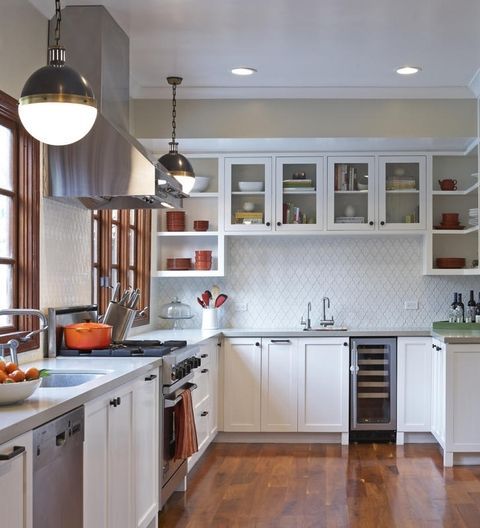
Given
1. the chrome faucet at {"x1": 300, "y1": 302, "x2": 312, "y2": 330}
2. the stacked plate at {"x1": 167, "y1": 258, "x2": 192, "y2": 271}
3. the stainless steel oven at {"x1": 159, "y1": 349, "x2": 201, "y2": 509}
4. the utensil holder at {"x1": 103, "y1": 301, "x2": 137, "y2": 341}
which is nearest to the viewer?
the stainless steel oven at {"x1": 159, "y1": 349, "x2": 201, "y2": 509}

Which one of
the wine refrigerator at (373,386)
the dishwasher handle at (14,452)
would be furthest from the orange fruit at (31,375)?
the wine refrigerator at (373,386)

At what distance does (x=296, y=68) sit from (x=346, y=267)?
2132 mm

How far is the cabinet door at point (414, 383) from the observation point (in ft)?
20.8

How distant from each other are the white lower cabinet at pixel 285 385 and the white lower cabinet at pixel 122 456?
2.28 metres

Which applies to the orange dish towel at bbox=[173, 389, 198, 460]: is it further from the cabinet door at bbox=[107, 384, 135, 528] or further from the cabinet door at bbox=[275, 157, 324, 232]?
the cabinet door at bbox=[275, 157, 324, 232]

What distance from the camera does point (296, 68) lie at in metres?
5.38

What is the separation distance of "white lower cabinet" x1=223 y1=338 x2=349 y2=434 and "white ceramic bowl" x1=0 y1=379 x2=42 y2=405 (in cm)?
383

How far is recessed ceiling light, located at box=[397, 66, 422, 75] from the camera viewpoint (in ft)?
17.5

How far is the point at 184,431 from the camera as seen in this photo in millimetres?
4527

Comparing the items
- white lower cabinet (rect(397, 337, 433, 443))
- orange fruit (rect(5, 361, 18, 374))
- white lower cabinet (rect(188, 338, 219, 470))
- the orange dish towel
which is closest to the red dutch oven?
the orange dish towel

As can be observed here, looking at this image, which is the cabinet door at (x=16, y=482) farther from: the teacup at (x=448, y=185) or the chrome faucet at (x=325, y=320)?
the teacup at (x=448, y=185)

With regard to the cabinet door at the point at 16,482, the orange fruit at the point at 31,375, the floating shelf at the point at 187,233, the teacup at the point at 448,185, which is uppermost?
the teacup at the point at 448,185

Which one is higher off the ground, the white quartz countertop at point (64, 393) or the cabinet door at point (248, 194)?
the cabinet door at point (248, 194)

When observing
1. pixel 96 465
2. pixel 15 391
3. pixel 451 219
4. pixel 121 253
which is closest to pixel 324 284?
pixel 451 219
